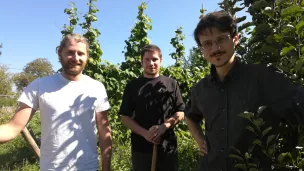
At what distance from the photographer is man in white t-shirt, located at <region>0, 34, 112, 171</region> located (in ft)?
6.54

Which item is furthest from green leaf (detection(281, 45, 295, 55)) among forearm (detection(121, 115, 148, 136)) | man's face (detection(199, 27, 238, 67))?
forearm (detection(121, 115, 148, 136))

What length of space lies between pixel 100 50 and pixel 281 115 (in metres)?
5.06

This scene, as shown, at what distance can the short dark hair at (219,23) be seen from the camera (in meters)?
1.57

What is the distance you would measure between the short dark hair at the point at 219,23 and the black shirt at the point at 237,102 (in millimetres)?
209

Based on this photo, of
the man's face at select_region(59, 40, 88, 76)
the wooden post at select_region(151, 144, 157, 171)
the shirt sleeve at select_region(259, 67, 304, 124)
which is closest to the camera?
the shirt sleeve at select_region(259, 67, 304, 124)

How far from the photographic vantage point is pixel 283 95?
51.3 inches

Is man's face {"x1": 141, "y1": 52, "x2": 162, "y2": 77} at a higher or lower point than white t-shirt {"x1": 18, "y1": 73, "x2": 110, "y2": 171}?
higher

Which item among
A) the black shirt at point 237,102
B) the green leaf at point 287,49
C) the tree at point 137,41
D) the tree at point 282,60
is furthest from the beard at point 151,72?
the tree at point 137,41

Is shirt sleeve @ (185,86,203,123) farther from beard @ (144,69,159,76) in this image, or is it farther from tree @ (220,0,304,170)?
beard @ (144,69,159,76)

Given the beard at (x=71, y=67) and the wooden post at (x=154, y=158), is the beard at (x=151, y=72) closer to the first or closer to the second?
the wooden post at (x=154, y=158)

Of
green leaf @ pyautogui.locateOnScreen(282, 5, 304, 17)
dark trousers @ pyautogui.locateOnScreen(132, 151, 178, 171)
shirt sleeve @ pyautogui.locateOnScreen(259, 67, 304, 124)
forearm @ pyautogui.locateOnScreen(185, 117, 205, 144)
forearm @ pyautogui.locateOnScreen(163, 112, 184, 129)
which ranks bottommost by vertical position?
dark trousers @ pyautogui.locateOnScreen(132, 151, 178, 171)

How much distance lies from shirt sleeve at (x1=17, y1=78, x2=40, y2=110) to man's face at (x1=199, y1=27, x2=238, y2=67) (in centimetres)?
126

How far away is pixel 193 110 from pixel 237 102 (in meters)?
0.52

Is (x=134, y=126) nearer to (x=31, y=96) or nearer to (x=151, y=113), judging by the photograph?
(x=151, y=113)
